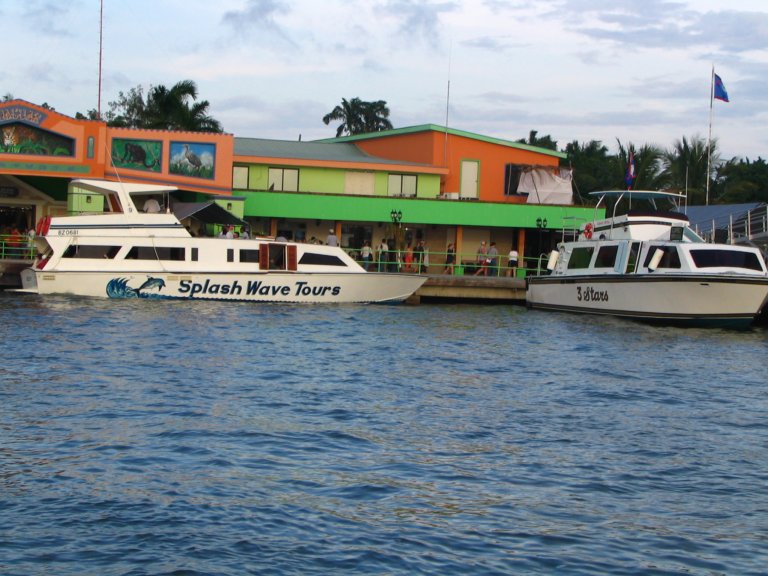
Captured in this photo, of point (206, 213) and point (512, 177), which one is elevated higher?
point (512, 177)

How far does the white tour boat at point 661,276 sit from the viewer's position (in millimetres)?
27141

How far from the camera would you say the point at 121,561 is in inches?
332

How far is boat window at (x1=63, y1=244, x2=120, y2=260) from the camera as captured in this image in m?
30.6

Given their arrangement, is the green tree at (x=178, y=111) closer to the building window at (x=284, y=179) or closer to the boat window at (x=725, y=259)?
the building window at (x=284, y=179)

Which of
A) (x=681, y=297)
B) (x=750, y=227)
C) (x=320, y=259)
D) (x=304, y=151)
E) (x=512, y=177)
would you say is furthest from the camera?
(x=304, y=151)

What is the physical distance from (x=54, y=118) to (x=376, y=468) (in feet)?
103

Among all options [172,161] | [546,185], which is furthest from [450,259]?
[172,161]

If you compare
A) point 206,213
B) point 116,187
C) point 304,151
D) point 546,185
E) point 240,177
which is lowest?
point 206,213

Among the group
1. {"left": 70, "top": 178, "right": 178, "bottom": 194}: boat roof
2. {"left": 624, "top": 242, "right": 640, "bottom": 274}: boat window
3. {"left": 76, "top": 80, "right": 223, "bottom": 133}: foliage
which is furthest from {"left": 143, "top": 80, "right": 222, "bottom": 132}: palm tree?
{"left": 624, "top": 242, "right": 640, "bottom": 274}: boat window

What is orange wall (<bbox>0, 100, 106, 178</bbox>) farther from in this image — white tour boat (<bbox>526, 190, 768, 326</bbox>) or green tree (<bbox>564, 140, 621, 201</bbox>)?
green tree (<bbox>564, 140, 621, 201</bbox>)

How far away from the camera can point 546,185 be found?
48906 millimetres

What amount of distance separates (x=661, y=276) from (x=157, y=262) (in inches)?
578

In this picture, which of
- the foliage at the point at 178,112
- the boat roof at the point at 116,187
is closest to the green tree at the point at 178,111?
the foliage at the point at 178,112

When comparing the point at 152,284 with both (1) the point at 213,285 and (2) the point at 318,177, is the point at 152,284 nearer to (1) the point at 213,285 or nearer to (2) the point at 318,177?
(1) the point at 213,285
